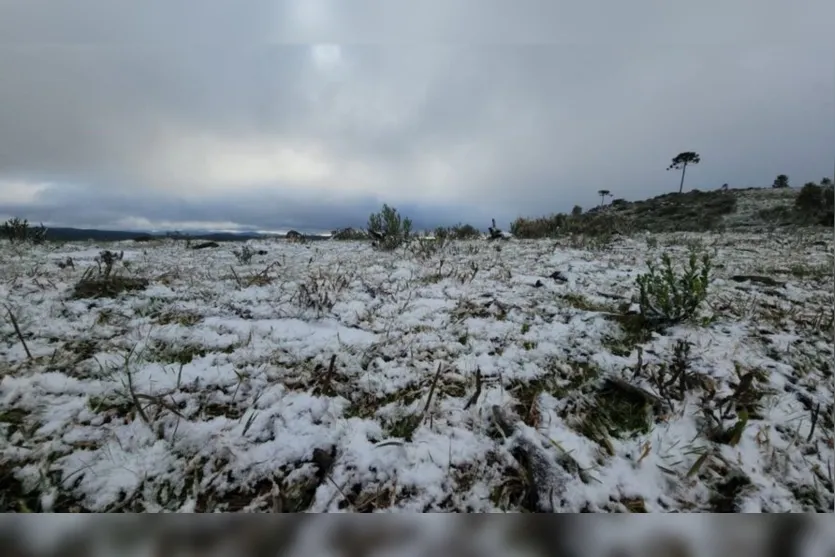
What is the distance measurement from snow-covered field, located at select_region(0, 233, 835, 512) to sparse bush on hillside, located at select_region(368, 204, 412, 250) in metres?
3.42

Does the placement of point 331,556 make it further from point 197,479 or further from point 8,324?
point 8,324

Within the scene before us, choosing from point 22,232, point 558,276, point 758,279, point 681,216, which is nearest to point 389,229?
point 558,276

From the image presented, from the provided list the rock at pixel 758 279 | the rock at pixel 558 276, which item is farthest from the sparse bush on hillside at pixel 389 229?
the rock at pixel 758 279

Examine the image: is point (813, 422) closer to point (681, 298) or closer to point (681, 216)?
point (681, 298)

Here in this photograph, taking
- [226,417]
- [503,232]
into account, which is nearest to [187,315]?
[226,417]

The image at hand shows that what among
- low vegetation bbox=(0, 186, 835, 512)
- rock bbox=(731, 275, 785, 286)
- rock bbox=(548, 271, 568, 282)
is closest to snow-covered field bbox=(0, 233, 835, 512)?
low vegetation bbox=(0, 186, 835, 512)

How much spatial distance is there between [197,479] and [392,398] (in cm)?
77

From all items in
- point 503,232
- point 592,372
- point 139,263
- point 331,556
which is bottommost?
point 331,556

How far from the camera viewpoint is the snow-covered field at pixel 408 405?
1.08 m

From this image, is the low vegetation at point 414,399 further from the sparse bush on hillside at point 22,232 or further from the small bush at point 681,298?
the sparse bush on hillside at point 22,232

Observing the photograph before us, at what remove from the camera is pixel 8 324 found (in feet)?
7.11

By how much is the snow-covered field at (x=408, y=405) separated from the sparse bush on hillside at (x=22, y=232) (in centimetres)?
459

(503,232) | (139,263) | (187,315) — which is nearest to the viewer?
(187,315)

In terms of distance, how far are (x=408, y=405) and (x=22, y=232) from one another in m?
8.44
